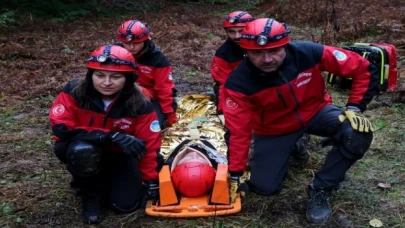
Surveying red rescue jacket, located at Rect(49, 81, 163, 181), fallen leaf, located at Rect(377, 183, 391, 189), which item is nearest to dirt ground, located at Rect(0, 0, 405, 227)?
fallen leaf, located at Rect(377, 183, 391, 189)

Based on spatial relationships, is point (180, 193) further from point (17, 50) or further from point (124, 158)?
point (17, 50)

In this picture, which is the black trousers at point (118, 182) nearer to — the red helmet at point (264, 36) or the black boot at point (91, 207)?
the black boot at point (91, 207)

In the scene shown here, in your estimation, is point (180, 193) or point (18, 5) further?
point (18, 5)

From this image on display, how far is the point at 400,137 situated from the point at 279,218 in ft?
7.36

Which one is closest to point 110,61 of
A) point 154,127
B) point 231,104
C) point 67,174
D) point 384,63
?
point 154,127

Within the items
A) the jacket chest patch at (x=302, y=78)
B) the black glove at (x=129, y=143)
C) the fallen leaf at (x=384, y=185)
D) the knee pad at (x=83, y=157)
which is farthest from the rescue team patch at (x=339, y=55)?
the knee pad at (x=83, y=157)

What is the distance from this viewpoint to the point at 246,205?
4258 mm

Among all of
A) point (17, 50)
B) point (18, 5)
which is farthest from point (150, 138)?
point (18, 5)

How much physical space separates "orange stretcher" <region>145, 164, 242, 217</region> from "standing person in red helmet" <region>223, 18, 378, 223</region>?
0.12m

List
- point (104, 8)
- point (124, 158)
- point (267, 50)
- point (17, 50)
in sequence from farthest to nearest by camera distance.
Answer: point (104, 8) → point (17, 50) → point (124, 158) → point (267, 50)

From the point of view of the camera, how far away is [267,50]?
3965 mm

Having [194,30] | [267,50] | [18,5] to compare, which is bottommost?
[194,30]

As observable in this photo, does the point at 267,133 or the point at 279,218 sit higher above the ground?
the point at 267,133

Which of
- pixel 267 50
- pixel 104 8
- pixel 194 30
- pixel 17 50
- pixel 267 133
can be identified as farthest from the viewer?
pixel 104 8
